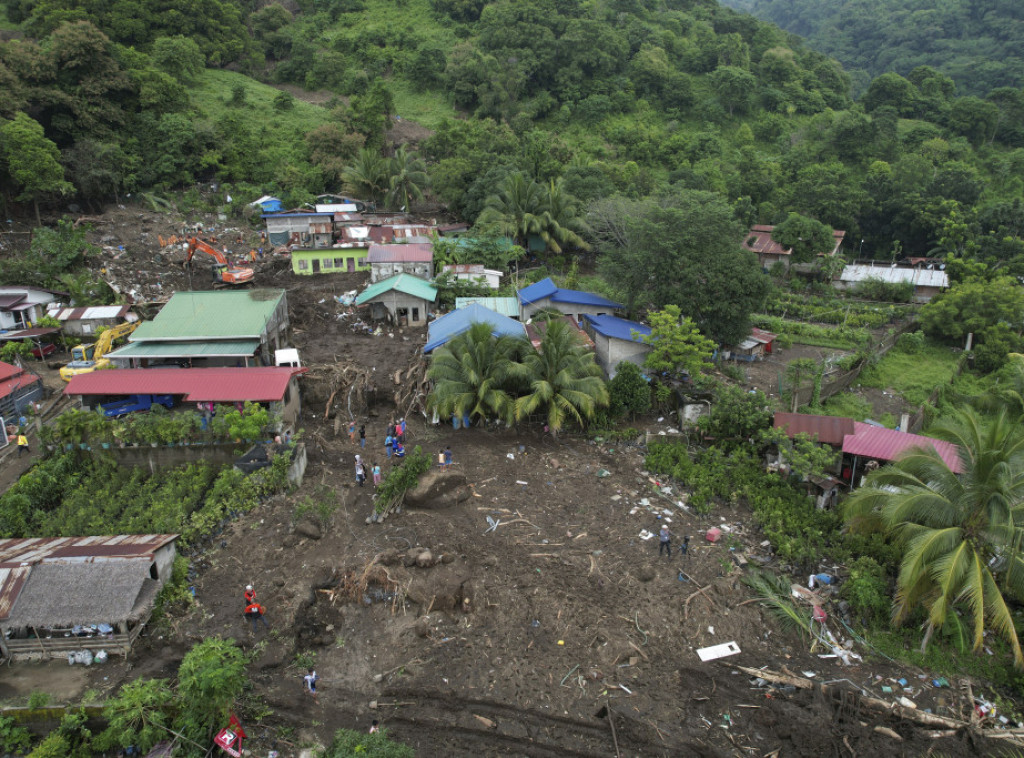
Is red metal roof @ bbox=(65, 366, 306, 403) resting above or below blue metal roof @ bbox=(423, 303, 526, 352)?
below

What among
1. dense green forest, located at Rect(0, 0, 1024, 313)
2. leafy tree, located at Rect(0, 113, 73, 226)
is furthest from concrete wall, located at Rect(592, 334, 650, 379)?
leafy tree, located at Rect(0, 113, 73, 226)

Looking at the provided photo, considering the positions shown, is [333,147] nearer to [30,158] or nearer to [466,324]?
[30,158]

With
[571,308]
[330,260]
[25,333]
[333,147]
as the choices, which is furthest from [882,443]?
[333,147]

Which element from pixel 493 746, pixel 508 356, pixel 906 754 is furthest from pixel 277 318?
pixel 906 754

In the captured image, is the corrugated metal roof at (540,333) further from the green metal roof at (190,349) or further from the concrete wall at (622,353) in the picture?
the green metal roof at (190,349)

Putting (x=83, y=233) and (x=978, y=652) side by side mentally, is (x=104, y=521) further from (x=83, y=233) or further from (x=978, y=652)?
(x=83, y=233)

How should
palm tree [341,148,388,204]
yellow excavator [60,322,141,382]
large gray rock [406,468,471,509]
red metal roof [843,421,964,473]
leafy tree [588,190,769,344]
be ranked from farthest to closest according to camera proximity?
1. palm tree [341,148,388,204]
2. leafy tree [588,190,769,344]
3. yellow excavator [60,322,141,382]
4. red metal roof [843,421,964,473]
5. large gray rock [406,468,471,509]

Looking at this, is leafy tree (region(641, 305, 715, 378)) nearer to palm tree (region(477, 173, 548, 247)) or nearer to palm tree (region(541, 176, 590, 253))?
palm tree (region(541, 176, 590, 253))
